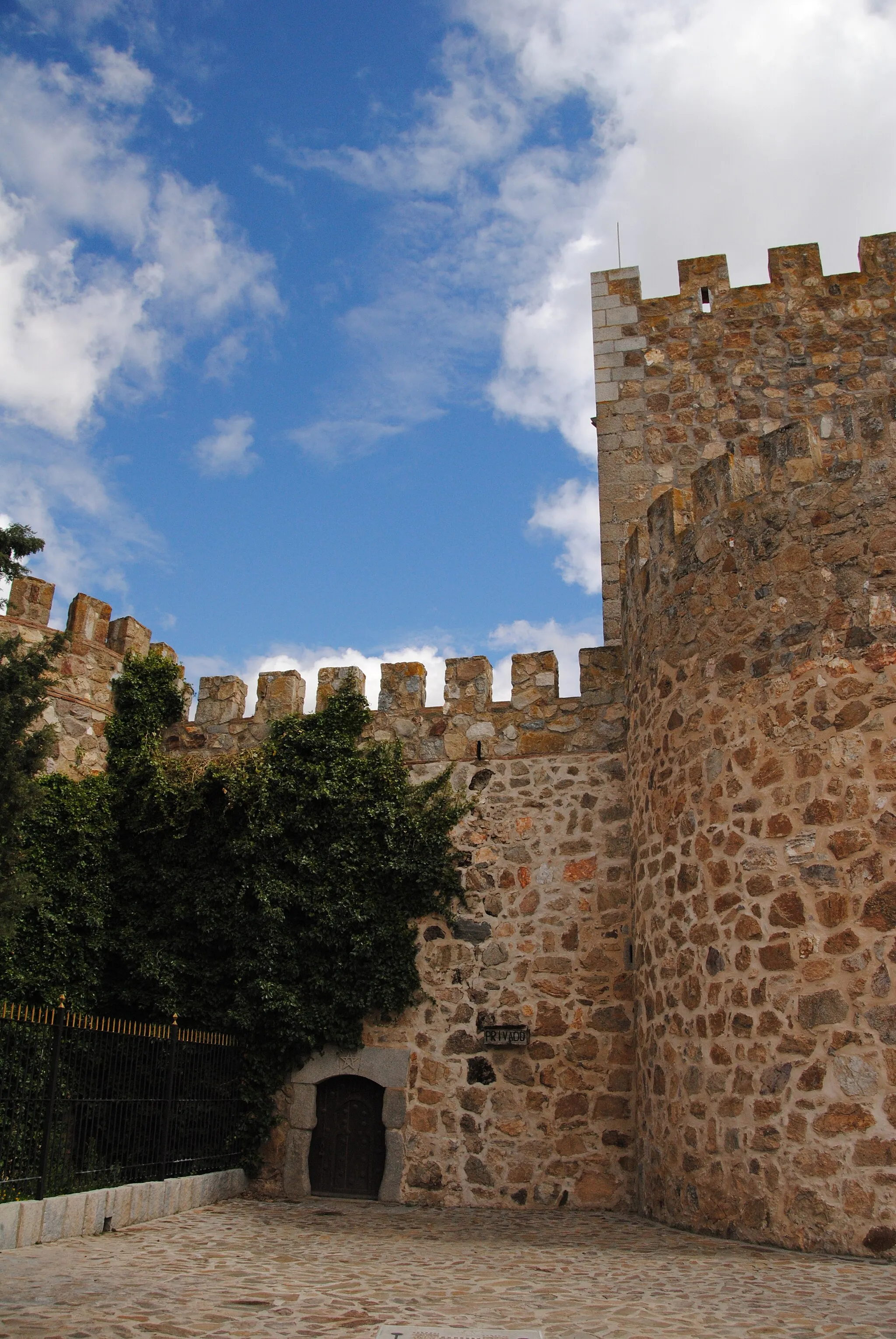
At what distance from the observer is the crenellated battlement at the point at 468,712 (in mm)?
9359

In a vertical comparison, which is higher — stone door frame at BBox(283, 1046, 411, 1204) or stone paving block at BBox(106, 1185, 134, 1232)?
stone door frame at BBox(283, 1046, 411, 1204)

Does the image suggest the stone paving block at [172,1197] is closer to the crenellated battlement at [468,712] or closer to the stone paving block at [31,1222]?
the stone paving block at [31,1222]

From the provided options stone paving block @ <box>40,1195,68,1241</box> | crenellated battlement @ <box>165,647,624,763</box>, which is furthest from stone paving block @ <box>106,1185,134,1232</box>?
crenellated battlement @ <box>165,647,624,763</box>

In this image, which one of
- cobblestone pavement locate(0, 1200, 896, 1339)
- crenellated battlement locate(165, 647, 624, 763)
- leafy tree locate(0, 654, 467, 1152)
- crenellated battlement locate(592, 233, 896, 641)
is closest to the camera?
cobblestone pavement locate(0, 1200, 896, 1339)

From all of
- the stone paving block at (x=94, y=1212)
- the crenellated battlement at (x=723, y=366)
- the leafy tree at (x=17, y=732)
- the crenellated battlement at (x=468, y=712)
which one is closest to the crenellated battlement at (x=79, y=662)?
the crenellated battlement at (x=468, y=712)

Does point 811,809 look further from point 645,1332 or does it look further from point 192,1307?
point 192,1307

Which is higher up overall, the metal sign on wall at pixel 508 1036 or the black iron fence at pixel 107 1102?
the metal sign on wall at pixel 508 1036

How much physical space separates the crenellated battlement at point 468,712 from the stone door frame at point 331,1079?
2.59 m

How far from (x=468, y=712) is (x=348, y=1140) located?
3.77 metres

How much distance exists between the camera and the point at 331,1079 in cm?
884

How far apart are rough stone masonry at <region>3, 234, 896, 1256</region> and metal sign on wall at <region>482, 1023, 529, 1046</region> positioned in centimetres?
8

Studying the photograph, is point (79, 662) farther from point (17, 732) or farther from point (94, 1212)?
point (94, 1212)

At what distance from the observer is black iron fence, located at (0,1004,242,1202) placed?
649 cm

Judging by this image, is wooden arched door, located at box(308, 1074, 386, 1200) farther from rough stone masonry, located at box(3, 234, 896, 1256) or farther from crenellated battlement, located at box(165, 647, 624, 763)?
crenellated battlement, located at box(165, 647, 624, 763)
